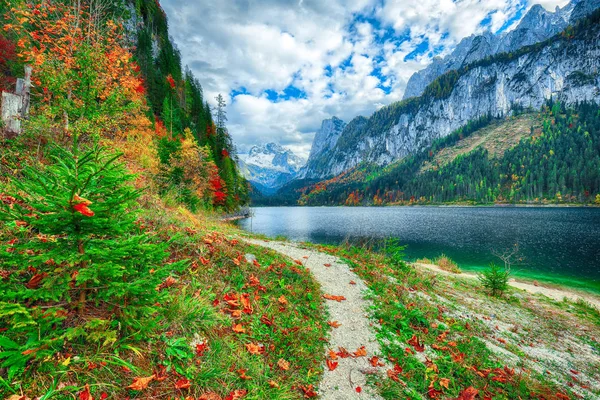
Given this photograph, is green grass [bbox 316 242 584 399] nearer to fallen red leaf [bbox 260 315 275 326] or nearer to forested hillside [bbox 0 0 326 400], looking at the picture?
forested hillside [bbox 0 0 326 400]

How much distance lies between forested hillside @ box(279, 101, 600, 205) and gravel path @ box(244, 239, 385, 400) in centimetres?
13571

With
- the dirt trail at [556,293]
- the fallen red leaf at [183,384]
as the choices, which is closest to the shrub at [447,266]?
the dirt trail at [556,293]

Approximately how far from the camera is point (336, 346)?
5.01m

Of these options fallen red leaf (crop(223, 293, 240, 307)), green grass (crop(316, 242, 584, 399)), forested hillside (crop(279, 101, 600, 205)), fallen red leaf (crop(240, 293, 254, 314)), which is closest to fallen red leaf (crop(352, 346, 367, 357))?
green grass (crop(316, 242, 584, 399))

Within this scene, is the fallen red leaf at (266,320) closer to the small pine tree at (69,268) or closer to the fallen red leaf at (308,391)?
the fallen red leaf at (308,391)

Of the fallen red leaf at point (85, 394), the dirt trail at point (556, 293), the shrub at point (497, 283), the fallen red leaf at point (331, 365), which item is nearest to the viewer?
the fallen red leaf at point (85, 394)

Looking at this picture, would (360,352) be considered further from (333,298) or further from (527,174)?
(527,174)

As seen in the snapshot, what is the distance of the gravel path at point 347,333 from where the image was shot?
3.98 meters

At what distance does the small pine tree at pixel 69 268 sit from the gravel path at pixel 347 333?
310 cm

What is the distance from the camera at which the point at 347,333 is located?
18.1ft

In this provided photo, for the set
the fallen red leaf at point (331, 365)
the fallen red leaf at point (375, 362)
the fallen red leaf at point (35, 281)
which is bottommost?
the fallen red leaf at point (375, 362)

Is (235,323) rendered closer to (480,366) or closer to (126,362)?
(126,362)

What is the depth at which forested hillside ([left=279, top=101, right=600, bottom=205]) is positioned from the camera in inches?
4198

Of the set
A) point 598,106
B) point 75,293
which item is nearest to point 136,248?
point 75,293
